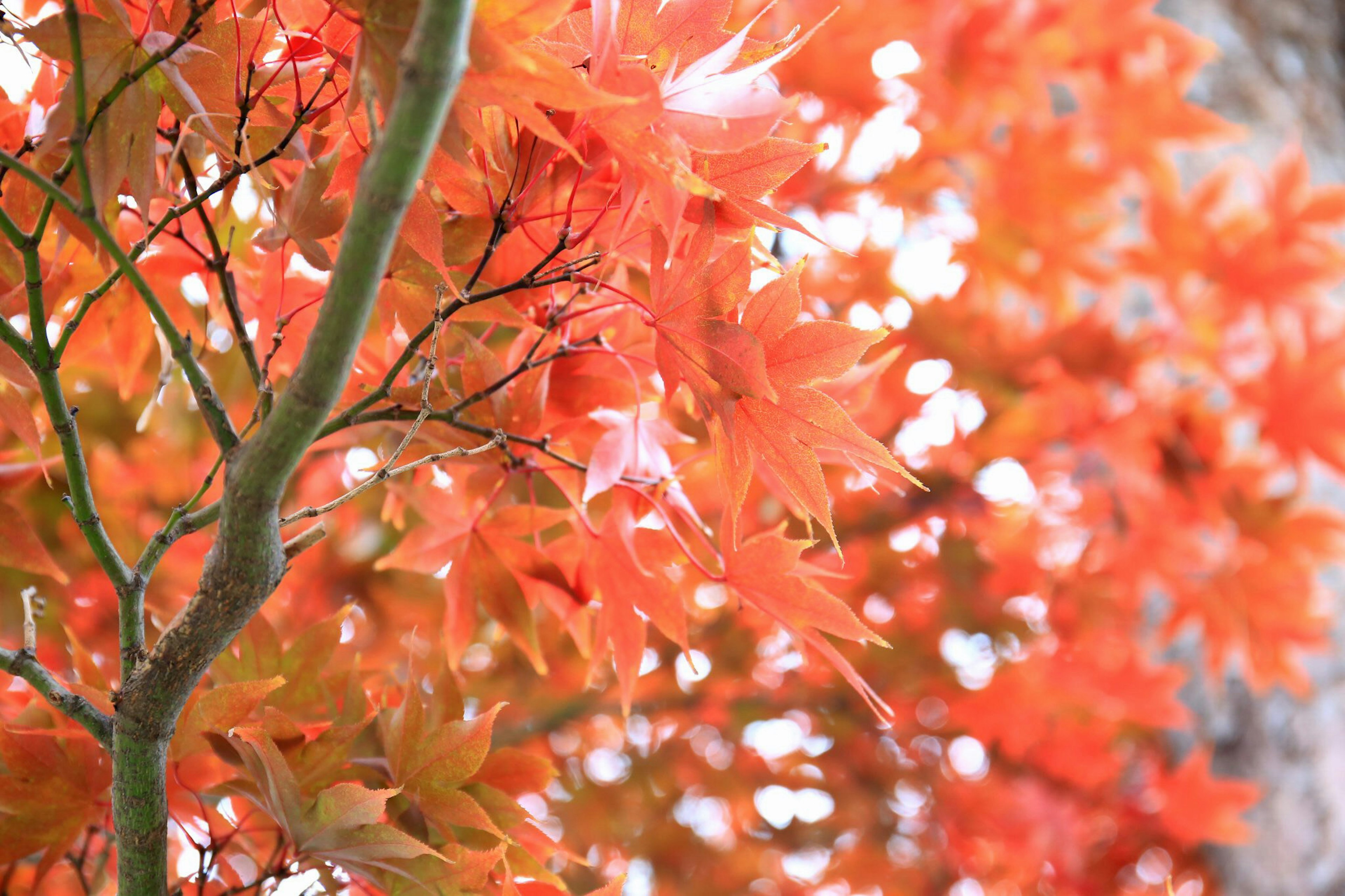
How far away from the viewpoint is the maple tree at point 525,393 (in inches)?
12.1

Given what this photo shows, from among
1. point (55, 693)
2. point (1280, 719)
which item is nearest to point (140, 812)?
point (55, 693)

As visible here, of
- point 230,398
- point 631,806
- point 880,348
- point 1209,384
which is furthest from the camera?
point 631,806

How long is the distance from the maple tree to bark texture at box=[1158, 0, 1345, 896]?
281mm

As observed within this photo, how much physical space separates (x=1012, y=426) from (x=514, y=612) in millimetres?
881

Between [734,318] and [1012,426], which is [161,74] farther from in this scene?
[1012,426]

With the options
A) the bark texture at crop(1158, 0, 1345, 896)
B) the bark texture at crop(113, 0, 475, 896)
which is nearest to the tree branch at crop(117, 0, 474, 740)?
the bark texture at crop(113, 0, 475, 896)

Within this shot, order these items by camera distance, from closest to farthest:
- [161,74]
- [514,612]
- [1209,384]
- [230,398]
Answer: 1. [161,74]
2. [514,612]
3. [230,398]
4. [1209,384]

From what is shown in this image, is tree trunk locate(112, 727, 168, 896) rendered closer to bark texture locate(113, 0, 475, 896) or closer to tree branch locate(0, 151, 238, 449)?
bark texture locate(113, 0, 475, 896)

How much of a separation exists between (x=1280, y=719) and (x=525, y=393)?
1.51 m

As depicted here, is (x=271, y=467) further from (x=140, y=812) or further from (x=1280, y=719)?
(x=1280, y=719)

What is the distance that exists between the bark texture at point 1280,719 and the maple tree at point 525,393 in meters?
0.28

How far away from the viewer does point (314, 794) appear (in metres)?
0.38

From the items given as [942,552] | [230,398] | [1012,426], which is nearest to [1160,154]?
[1012,426]

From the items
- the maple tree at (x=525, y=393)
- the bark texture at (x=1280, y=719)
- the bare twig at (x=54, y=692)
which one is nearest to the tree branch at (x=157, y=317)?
the maple tree at (x=525, y=393)
